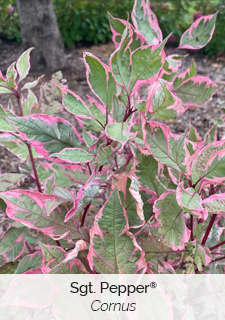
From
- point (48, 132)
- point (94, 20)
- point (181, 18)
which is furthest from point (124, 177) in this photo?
point (181, 18)

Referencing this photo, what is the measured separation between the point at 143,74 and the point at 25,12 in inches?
103

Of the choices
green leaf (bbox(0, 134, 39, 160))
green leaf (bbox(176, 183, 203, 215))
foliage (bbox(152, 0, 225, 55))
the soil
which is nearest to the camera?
green leaf (bbox(176, 183, 203, 215))

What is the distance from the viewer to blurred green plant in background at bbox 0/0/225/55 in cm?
372

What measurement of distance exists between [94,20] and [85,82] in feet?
4.68

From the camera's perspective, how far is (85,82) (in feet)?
9.38

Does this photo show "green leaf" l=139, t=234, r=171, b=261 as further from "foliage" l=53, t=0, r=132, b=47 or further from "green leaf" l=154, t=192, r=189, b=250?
"foliage" l=53, t=0, r=132, b=47

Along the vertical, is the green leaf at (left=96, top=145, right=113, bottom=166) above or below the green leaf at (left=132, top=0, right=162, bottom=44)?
below

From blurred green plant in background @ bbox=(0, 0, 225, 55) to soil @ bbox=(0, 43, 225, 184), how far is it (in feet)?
0.48

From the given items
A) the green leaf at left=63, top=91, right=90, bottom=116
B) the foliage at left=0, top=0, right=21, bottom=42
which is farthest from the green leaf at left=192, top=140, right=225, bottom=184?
the foliage at left=0, top=0, right=21, bottom=42

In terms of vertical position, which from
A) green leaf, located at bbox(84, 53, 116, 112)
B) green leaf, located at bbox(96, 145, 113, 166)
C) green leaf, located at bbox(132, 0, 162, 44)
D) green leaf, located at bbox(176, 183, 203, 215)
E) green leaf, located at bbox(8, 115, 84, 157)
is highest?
green leaf, located at bbox(132, 0, 162, 44)

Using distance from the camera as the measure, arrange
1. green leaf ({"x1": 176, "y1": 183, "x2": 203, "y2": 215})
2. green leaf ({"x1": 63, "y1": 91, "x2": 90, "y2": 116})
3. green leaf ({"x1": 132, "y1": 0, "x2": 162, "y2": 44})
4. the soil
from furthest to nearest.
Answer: the soil, green leaf ({"x1": 132, "y1": 0, "x2": 162, "y2": 44}), green leaf ({"x1": 63, "y1": 91, "x2": 90, "y2": 116}), green leaf ({"x1": 176, "y1": 183, "x2": 203, "y2": 215})
